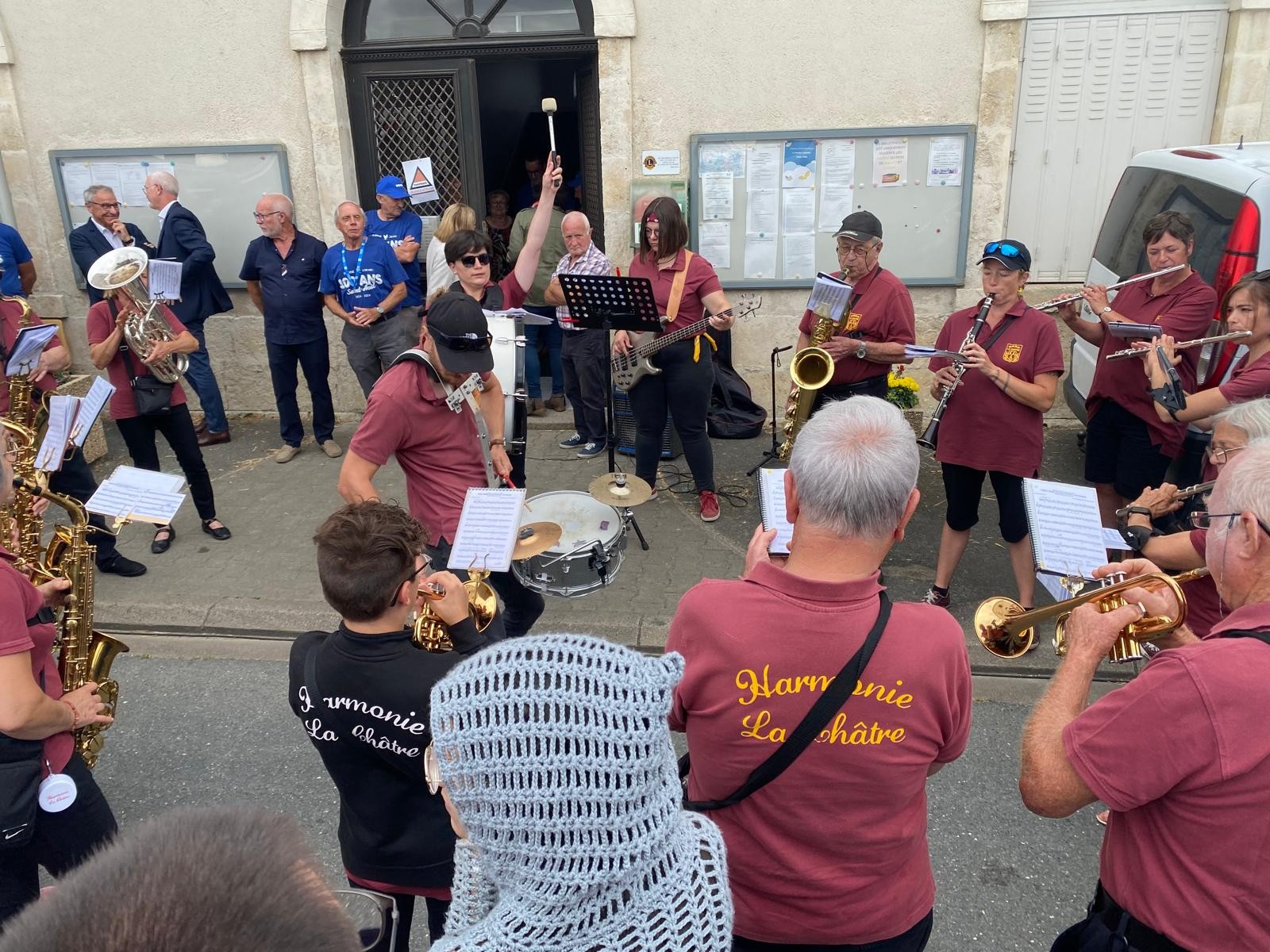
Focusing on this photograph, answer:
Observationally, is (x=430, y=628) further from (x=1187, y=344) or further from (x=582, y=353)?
(x=582, y=353)

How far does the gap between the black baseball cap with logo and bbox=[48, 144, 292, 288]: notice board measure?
4731mm

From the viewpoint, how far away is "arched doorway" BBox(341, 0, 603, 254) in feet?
25.0

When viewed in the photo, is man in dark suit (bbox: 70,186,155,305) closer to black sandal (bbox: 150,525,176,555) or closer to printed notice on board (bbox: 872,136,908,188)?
black sandal (bbox: 150,525,176,555)

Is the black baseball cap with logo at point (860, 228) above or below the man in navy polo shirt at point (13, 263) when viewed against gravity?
above

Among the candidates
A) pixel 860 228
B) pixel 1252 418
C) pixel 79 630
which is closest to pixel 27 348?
pixel 79 630

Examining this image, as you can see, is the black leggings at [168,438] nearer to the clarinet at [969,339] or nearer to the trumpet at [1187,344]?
the clarinet at [969,339]

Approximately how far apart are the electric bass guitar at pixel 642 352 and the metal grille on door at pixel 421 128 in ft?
9.30

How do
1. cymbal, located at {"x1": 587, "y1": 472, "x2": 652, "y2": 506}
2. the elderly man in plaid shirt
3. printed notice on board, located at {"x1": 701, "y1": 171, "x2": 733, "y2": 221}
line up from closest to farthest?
cymbal, located at {"x1": 587, "y1": 472, "x2": 652, "y2": 506}, the elderly man in plaid shirt, printed notice on board, located at {"x1": 701, "y1": 171, "x2": 733, "y2": 221}

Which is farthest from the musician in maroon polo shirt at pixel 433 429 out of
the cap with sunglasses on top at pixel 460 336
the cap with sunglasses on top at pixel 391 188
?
the cap with sunglasses on top at pixel 391 188

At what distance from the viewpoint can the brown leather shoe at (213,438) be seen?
7719 mm

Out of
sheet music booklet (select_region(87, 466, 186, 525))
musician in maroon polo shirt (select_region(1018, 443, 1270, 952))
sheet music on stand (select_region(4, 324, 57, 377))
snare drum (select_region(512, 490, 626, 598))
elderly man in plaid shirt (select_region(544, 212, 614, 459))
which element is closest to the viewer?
musician in maroon polo shirt (select_region(1018, 443, 1270, 952))

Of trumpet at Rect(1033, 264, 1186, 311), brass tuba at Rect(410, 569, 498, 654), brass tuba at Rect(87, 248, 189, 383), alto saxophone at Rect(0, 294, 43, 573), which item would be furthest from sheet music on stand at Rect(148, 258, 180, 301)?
trumpet at Rect(1033, 264, 1186, 311)

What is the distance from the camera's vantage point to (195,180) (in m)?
7.72

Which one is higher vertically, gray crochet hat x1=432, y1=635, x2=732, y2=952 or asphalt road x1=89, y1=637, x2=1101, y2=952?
gray crochet hat x1=432, y1=635, x2=732, y2=952
